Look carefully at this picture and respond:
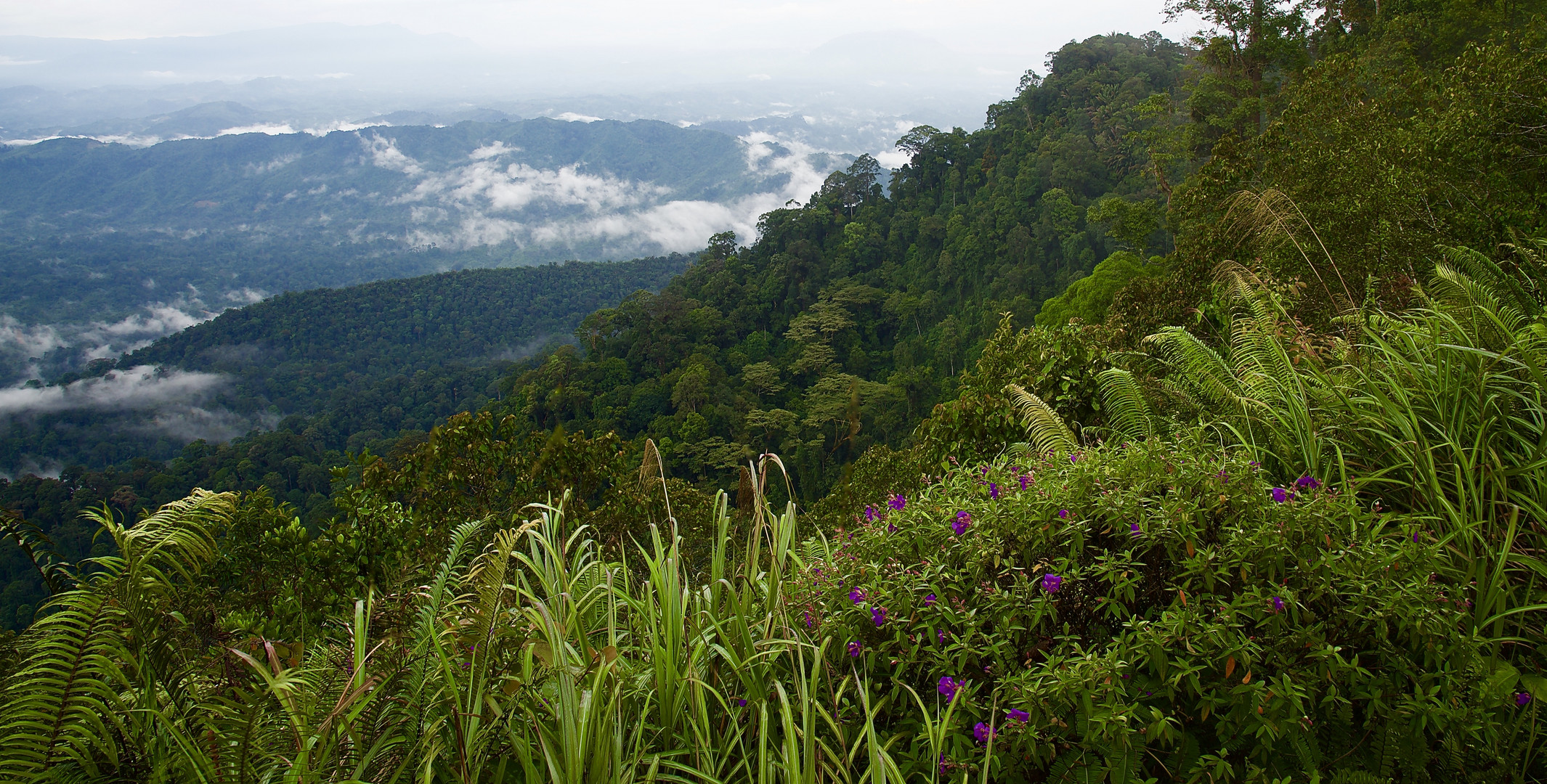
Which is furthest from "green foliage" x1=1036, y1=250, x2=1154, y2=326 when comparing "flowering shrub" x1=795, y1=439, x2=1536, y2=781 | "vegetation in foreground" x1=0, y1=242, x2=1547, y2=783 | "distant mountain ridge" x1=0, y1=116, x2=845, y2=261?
"distant mountain ridge" x1=0, y1=116, x2=845, y2=261

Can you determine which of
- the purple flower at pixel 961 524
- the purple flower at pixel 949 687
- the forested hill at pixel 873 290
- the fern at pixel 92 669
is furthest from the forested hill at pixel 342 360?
the purple flower at pixel 949 687

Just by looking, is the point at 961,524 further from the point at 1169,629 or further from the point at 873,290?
the point at 873,290

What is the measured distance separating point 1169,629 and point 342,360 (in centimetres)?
6628

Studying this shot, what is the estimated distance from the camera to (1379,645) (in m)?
1.44

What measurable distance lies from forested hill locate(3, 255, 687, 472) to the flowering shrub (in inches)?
1615

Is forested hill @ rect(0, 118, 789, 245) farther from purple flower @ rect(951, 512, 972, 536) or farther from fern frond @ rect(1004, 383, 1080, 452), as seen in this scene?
purple flower @ rect(951, 512, 972, 536)

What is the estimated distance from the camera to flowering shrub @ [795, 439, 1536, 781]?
4.37 ft

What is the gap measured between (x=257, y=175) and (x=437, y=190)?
35.9m

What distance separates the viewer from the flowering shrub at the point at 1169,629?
133 cm

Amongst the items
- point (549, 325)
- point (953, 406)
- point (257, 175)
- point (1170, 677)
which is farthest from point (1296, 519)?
point (257, 175)

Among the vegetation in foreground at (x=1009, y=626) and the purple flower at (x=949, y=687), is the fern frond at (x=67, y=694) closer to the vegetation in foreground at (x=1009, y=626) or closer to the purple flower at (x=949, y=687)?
the vegetation in foreground at (x=1009, y=626)

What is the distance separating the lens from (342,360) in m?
57.9

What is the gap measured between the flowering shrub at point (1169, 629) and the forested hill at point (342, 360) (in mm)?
41011

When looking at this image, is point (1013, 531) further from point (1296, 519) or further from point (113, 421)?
point (113, 421)
